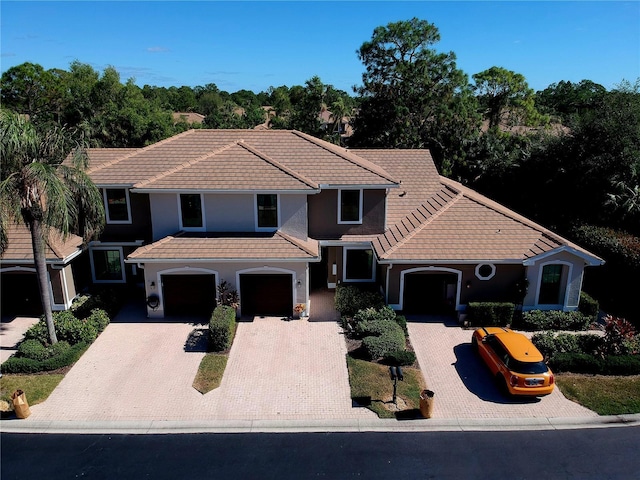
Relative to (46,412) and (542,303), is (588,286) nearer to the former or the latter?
(542,303)

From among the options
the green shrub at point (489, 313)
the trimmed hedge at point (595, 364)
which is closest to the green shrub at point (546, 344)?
the trimmed hedge at point (595, 364)

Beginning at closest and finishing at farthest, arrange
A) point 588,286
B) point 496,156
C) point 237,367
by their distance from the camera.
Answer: point 237,367, point 588,286, point 496,156

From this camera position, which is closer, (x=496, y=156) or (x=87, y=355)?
(x=87, y=355)

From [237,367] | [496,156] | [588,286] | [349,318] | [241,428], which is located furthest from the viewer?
[496,156]

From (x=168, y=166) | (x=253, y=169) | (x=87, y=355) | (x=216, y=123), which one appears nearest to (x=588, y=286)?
(x=253, y=169)

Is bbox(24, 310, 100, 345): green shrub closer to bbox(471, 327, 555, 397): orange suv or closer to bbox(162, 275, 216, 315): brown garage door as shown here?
bbox(162, 275, 216, 315): brown garage door

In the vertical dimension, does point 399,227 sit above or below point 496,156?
below

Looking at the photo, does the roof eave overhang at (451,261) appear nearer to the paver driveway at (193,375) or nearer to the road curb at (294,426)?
the paver driveway at (193,375)
